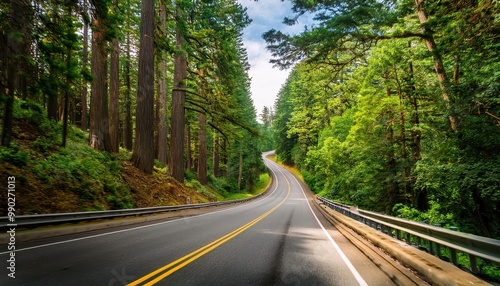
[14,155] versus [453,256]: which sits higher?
[14,155]

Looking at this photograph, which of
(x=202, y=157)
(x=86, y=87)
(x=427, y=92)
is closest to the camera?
(x=427, y=92)

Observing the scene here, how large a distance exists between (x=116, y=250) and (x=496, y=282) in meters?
6.88

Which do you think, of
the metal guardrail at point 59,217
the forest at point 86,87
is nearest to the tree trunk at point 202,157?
the forest at point 86,87

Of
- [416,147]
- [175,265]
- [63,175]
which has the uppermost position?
[416,147]

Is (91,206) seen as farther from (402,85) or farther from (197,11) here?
(402,85)

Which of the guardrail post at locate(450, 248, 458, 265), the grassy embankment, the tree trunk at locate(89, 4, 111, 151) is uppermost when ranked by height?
the tree trunk at locate(89, 4, 111, 151)

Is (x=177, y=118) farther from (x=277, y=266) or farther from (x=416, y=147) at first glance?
(x=277, y=266)

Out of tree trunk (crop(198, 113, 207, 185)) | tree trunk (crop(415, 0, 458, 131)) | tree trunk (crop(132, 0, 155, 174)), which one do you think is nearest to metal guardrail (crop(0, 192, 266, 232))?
tree trunk (crop(132, 0, 155, 174))

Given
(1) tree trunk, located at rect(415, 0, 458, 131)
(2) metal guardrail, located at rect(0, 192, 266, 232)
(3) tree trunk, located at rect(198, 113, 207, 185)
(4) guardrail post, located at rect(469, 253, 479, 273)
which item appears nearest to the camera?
(4) guardrail post, located at rect(469, 253, 479, 273)

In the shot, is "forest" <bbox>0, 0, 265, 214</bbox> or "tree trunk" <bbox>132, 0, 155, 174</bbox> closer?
"forest" <bbox>0, 0, 265, 214</bbox>

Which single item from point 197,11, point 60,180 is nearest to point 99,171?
point 60,180

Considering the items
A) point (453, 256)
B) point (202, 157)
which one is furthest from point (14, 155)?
point (202, 157)

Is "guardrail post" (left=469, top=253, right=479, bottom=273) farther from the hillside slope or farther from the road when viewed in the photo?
the hillside slope

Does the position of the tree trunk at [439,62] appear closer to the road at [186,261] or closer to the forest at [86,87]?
the road at [186,261]
